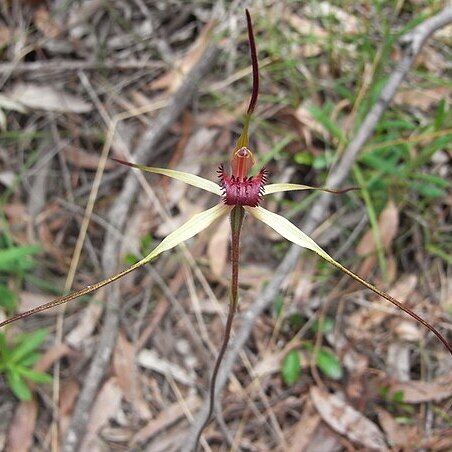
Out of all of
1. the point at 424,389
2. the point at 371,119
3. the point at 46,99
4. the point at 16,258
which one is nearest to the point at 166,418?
the point at 16,258

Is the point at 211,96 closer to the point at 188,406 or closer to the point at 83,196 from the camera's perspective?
the point at 83,196

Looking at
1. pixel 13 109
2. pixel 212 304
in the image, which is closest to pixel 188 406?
pixel 212 304

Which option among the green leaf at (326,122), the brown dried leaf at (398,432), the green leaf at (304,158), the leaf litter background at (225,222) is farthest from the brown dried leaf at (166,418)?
the green leaf at (326,122)

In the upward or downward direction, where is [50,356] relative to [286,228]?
downward

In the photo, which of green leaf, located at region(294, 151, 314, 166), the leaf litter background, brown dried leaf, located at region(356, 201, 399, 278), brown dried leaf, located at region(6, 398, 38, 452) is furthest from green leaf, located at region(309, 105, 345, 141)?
brown dried leaf, located at region(6, 398, 38, 452)

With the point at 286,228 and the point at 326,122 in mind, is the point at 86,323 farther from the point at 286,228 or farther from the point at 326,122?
the point at 286,228

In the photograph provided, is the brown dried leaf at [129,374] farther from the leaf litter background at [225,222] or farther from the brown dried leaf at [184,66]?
the brown dried leaf at [184,66]
